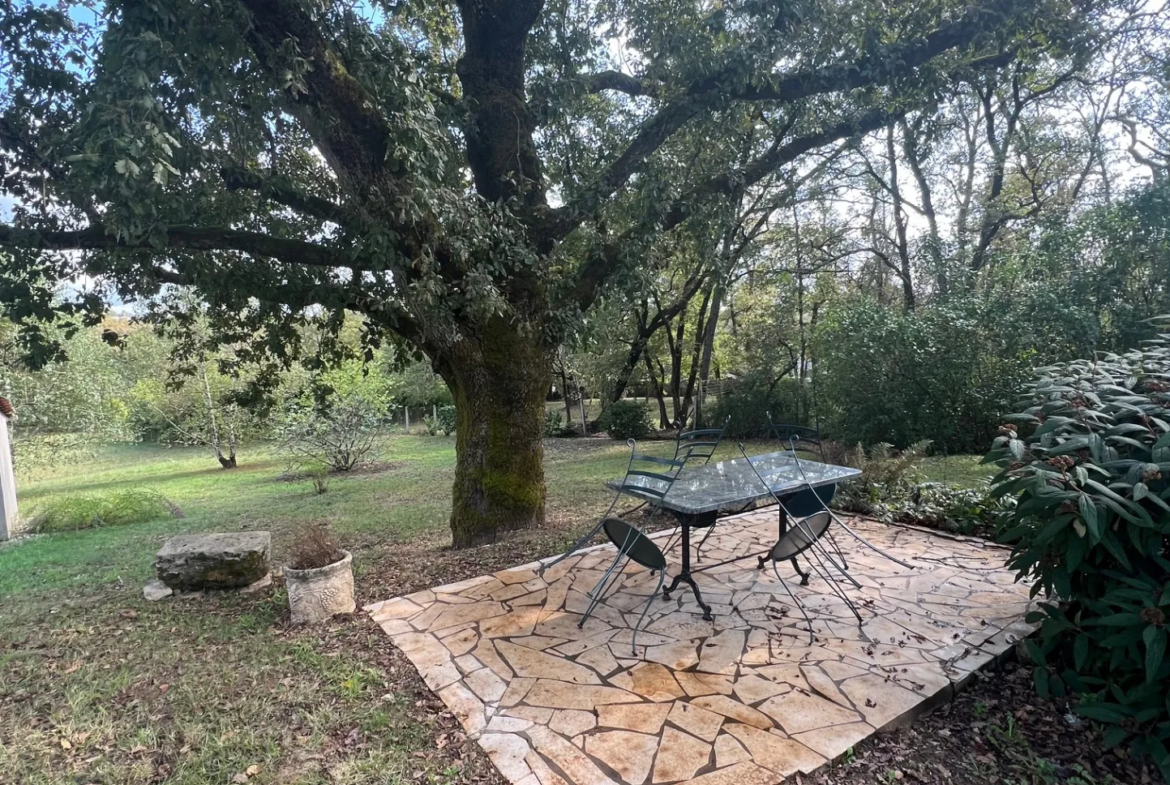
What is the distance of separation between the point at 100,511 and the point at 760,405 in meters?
12.2

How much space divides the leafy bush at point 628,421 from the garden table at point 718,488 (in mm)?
11168

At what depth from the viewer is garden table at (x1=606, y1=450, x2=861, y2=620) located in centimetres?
298

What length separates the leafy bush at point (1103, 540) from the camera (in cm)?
192

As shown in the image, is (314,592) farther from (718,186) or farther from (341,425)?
(341,425)

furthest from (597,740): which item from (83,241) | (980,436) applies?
(980,436)

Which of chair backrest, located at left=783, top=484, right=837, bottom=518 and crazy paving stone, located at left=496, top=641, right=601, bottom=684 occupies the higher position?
chair backrest, located at left=783, top=484, right=837, bottom=518

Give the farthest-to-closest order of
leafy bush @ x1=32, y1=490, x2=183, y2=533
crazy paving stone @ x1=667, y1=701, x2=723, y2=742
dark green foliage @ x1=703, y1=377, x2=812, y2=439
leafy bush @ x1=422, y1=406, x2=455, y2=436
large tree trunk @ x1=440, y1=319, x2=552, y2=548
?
1. leafy bush @ x1=422, y1=406, x2=455, y2=436
2. dark green foliage @ x1=703, y1=377, x2=812, y2=439
3. leafy bush @ x1=32, y1=490, x2=183, y2=533
4. large tree trunk @ x1=440, y1=319, x2=552, y2=548
5. crazy paving stone @ x1=667, y1=701, x2=723, y2=742

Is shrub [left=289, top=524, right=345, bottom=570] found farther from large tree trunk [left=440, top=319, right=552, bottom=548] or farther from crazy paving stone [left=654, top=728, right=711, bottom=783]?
crazy paving stone [left=654, top=728, right=711, bottom=783]

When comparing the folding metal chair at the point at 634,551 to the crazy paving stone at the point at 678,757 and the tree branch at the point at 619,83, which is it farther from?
the tree branch at the point at 619,83

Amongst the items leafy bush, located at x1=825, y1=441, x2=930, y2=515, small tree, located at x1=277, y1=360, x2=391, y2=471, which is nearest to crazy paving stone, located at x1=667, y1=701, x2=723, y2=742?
leafy bush, located at x1=825, y1=441, x2=930, y2=515

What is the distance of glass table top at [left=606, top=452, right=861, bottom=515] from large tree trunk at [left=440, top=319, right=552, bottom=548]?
5.15ft

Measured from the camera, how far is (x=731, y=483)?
3.46 meters

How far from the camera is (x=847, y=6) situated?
4516 mm

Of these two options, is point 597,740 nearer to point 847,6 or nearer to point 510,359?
point 510,359
